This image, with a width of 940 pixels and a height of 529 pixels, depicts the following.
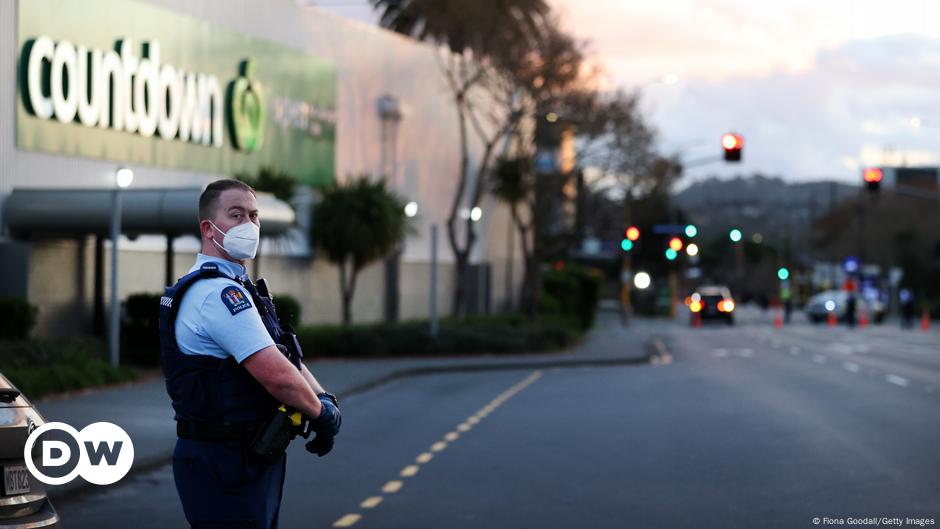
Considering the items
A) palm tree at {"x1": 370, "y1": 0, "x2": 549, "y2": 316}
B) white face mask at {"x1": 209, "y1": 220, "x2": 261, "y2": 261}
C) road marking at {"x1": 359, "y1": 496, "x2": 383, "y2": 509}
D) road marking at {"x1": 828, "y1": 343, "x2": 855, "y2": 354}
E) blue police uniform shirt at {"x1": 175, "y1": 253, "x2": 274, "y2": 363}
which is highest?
palm tree at {"x1": 370, "y1": 0, "x2": 549, "y2": 316}

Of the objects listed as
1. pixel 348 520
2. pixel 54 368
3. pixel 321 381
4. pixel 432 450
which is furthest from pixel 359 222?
pixel 348 520

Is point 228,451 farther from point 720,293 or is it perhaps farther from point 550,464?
point 720,293

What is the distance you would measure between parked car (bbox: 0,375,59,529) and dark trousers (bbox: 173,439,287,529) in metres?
1.28

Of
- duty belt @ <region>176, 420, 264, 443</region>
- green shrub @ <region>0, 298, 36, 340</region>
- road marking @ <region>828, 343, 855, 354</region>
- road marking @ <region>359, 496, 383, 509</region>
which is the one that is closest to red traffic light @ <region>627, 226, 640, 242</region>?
road marking @ <region>828, 343, 855, 354</region>

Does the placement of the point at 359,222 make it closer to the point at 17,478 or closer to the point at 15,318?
the point at 15,318

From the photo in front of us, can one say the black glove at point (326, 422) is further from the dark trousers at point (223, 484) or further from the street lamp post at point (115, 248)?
the street lamp post at point (115, 248)

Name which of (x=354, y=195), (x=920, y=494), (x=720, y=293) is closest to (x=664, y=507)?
(x=920, y=494)

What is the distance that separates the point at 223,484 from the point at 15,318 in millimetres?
21258

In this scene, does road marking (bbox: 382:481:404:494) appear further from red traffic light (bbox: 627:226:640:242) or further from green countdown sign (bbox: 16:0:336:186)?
red traffic light (bbox: 627:226:640:242)

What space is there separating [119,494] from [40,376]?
8.82 m

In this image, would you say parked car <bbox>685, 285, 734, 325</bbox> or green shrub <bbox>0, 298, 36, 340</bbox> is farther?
parked car <bbox>685, 285, 734, 325</bbox>

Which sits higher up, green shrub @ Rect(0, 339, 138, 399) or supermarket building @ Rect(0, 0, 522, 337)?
supermarket building @ Rect(0, 0, 522, 337)

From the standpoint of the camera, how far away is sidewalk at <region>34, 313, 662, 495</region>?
16.2m

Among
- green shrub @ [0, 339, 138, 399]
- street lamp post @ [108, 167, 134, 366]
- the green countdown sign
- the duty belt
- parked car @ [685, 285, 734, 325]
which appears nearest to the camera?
the duty belt
